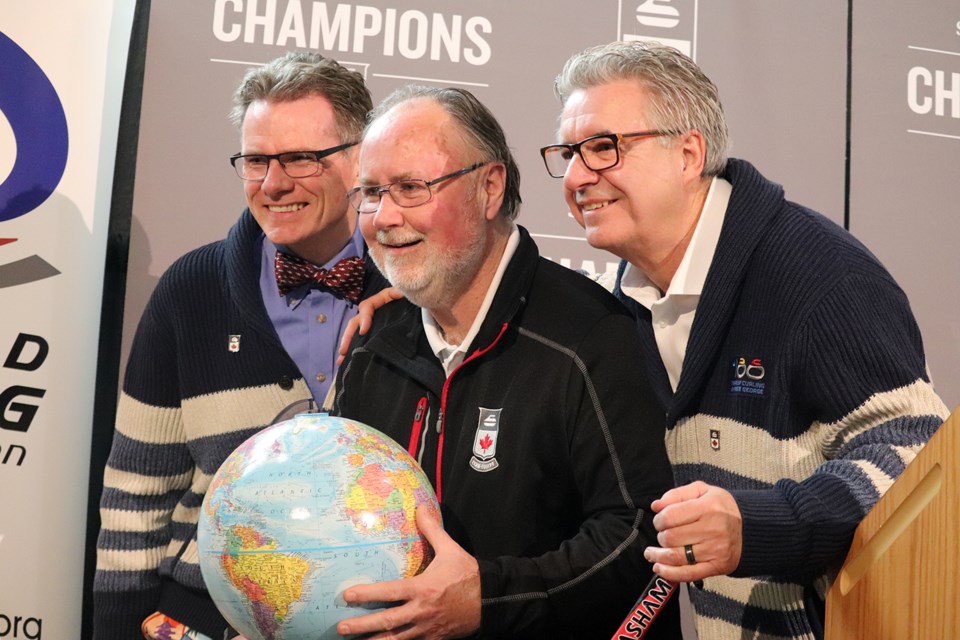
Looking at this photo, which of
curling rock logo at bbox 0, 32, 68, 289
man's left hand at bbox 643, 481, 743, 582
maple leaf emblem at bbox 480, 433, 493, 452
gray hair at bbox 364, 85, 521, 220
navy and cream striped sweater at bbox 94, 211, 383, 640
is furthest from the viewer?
curling rock logo at bbox 0, 32, 68, 289

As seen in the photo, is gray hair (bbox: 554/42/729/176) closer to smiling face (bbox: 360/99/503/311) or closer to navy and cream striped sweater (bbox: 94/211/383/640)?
smiling face (bbox: 360/99/503/311)

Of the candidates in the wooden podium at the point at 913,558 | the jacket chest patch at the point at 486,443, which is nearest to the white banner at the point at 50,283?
the jacket chest patch at the point at 486,443

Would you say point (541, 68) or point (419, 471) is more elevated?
point (541, 68)

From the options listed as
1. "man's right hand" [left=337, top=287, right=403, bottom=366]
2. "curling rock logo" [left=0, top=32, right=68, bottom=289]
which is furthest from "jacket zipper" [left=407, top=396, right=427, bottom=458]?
"curling rock logo" [left=0, top=32, right=68, bottom=289]

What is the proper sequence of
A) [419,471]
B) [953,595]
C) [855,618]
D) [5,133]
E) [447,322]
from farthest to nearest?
[5,133]
[447,322]
[419,471]
[855,618]
[953,595]

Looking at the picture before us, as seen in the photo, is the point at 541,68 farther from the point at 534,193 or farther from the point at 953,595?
the point at 953,595

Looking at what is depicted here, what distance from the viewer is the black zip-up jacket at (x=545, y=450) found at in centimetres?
229

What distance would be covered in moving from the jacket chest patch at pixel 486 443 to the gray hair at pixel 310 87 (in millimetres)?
1058

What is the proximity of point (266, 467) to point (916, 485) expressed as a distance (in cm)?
120

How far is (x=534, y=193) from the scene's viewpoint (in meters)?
4.34

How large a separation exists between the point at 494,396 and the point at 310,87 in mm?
1164

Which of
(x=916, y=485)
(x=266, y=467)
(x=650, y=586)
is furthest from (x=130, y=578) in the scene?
(x=916, y=485)

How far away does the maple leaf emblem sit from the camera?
2453mm

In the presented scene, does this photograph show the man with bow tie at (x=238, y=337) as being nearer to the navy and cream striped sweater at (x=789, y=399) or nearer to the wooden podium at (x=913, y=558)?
the navy and cream striped sweater at (x=789, y=399)
